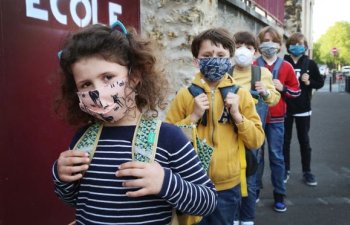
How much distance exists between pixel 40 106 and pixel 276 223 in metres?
2.56

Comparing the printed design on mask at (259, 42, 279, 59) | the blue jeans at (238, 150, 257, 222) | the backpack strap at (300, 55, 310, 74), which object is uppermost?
the printed design on mask at (259, 42, 279, 59)

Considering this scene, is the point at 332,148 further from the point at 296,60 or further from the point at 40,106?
the point at 40,106

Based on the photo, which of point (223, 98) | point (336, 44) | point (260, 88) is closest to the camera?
point (223, 98)

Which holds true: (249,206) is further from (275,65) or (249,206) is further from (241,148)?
(275,65)

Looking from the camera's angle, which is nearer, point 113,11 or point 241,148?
point 241,148

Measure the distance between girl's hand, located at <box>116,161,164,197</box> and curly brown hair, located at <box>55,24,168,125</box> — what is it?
0.34 m

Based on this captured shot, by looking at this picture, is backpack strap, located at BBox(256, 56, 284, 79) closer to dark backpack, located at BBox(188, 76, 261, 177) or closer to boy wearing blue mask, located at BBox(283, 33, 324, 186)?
boy wearing blue mask, located at BBox(283, 33, 324, 186)

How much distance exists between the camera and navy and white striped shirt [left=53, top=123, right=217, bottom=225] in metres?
1.43

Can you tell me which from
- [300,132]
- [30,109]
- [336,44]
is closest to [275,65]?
[300,132]

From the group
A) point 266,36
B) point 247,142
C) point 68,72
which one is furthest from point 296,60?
point 68,72

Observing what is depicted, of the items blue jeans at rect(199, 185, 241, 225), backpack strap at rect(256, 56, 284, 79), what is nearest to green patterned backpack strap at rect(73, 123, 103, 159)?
blue jeans at rect(199, 185, 241, 225)

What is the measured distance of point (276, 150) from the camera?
13.7 ft

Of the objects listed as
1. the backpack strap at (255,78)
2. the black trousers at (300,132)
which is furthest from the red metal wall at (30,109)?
the black trousers at (300,132)

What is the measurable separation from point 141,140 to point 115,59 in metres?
0.31
